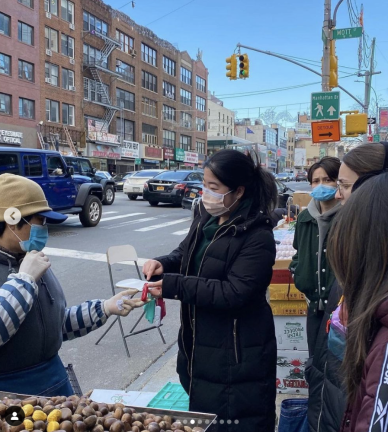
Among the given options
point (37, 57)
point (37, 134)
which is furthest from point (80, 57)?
point (37, 134)

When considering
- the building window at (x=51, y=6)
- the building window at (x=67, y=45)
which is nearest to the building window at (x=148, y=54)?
the building window at (x=67, y=45)

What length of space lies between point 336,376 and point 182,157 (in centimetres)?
5272

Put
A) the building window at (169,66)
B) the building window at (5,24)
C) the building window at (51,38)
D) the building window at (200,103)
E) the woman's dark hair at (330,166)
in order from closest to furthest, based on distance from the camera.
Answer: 1. the woman's dark hair at (330,166)
2. the building window at (5,24)
3. the building window at (51,38)
4. the building window at (169,66)
5. the building window at (200,103)

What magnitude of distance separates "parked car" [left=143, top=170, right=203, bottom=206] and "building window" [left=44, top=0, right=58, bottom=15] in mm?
21894

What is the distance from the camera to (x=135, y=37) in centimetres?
4469

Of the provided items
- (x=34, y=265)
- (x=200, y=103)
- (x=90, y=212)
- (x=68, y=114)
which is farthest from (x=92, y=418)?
(x=200, y=103)

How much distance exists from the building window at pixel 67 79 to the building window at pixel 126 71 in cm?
710

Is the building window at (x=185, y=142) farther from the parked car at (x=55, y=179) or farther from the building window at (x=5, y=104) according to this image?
the parked car at (x=55, y=179)

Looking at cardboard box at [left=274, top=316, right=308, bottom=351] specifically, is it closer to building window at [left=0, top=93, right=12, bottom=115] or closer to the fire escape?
building window at [left=0, top=93, right=12, bottom=115]

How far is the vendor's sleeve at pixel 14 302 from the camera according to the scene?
1780 mm

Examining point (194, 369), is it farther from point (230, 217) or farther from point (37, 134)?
point (37, 134)

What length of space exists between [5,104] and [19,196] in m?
31.2

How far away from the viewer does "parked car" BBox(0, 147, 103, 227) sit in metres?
10.5

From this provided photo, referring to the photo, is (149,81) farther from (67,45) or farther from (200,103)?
(200,103)
